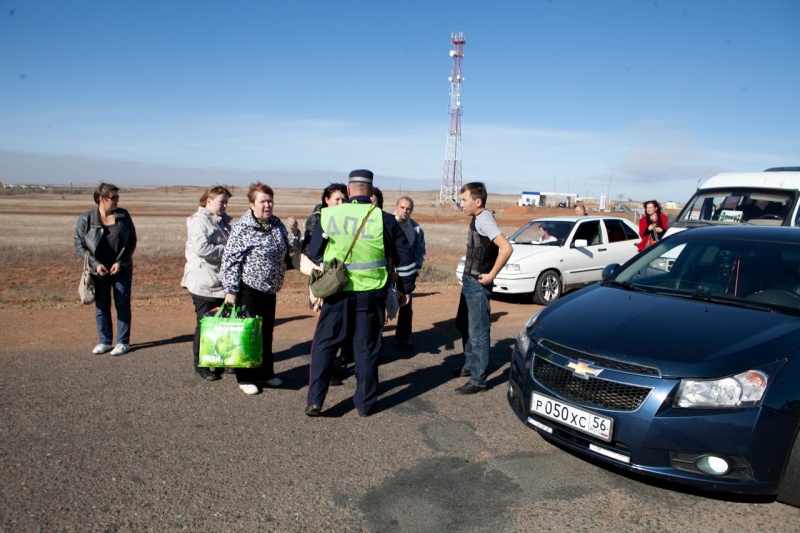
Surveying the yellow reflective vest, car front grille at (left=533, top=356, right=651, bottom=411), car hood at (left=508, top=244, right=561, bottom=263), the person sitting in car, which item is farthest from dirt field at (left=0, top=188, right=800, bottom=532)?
the person sitting in car

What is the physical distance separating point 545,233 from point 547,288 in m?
1.26

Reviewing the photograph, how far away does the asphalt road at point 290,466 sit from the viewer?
3.36m

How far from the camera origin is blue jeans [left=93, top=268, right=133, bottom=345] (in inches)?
255

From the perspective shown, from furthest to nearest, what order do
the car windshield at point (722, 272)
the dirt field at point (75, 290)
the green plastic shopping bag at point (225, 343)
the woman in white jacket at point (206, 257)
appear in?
the dirt field at point (75, 290) < the woman in white jacket at point (206, 257) < the green plastic shopping bag at point (225, 343) < the car windshield at point (722, 272)

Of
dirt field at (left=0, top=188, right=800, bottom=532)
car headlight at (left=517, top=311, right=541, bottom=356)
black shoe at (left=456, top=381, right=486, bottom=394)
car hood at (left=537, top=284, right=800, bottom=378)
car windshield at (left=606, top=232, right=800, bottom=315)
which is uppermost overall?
car windshield at (left=606, top=232, right=800, bottom=315)

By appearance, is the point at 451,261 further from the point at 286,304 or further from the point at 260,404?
the point at 260,404

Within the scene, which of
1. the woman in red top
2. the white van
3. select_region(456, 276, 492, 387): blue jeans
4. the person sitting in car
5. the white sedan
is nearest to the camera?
select_region(456, 276, 492, 387): blue jeans

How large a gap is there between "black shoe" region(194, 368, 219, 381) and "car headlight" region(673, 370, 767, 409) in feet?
13.2

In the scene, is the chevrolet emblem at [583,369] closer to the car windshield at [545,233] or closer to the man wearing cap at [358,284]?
the man wearing cap at [358,284]

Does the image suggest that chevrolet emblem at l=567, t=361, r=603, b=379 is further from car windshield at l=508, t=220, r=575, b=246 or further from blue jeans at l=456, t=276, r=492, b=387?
car windshield at l=508, t=220, r=575, b=246

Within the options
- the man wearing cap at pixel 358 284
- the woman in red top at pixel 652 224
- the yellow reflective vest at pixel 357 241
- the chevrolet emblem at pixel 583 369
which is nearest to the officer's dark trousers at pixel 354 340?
the man wearing cap at pixel 358 284

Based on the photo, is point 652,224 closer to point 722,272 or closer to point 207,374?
point 722,272

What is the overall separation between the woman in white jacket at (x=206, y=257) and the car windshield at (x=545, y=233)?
23.8 feet

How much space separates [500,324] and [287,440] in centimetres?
521
